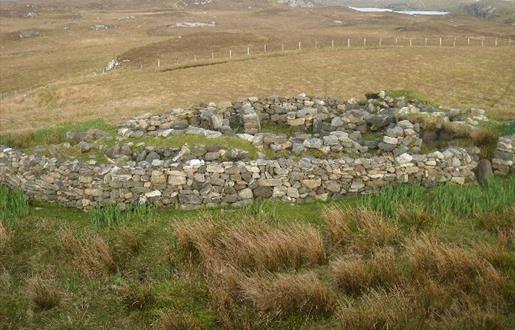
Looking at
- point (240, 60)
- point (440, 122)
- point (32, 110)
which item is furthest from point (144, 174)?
point (240, 60)

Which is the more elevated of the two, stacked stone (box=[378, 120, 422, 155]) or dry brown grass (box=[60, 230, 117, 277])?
stacked stone (box=[378, 120, 422, 155])

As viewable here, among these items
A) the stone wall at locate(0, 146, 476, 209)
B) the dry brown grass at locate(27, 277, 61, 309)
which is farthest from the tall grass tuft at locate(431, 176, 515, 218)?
the dry brown grass at locate(27, 277, 61, 309)

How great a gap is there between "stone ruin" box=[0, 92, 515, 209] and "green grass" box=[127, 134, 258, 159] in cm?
6

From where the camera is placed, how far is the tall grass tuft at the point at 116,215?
34.3 feet

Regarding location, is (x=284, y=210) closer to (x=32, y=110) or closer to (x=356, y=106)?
(x=356, y=106)

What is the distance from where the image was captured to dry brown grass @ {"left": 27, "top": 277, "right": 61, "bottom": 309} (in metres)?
7.49

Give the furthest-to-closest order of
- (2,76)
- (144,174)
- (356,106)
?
(2,76) < (356,106) < (144,174)

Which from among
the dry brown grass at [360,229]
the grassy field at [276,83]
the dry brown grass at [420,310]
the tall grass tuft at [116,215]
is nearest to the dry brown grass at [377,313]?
the dry brown grass at [420,310]

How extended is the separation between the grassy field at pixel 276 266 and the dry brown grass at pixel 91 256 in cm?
3

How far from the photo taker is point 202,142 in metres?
14.1

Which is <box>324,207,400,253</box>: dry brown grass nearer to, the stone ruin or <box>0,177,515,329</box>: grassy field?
<box>0,177,515,329</box>: grassy field

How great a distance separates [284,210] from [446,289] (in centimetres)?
491

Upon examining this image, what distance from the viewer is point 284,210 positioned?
1111cm

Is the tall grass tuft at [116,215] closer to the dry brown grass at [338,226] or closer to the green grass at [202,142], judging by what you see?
the green grass at [202,142]
